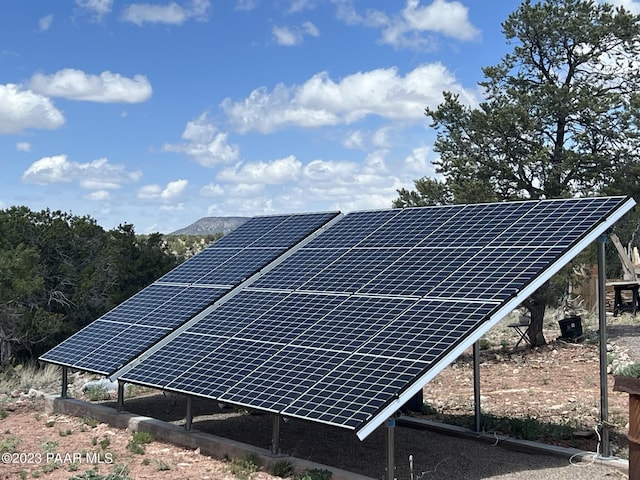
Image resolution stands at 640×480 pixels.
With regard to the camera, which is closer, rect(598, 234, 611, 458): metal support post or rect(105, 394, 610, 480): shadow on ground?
rect(105, 394, 610, 480): shadow on ground

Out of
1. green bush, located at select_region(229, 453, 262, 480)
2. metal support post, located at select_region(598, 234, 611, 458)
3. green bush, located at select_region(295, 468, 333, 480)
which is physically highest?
metal support post, located at select_region(598, 234, 611, 458)

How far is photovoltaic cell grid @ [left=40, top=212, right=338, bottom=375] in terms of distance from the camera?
49.3 ft

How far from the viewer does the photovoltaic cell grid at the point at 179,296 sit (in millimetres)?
15039

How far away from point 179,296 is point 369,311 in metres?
5.79

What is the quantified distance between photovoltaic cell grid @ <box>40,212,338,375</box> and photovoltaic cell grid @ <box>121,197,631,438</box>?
27.7 inches

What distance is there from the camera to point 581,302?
31234 mm

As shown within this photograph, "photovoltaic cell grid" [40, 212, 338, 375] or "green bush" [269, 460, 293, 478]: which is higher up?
"photovoltaic cell grid" [40, 212, 338, 375]

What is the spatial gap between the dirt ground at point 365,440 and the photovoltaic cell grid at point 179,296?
4.62 ft

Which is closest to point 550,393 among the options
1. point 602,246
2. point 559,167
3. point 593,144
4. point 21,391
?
point 602,246

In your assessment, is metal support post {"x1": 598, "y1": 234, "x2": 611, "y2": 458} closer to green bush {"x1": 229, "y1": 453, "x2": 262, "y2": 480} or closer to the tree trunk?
green bush {"x1": 229, "y1": 453, "x2": 262, "y2": 480}

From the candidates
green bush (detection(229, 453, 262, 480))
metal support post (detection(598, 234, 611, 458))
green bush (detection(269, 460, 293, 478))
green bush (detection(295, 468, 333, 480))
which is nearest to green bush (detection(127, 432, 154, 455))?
green bush (detection(229, 453, 262, 480))

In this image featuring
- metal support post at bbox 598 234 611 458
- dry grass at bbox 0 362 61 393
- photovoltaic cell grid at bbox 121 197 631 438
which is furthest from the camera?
dry grass at bbox 0 362 61 393

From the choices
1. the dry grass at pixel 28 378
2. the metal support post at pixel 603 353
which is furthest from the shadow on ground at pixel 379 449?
the dry grass at pixel 28 378

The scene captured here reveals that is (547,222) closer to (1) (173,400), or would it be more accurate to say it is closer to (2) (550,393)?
(2) (550,393)
